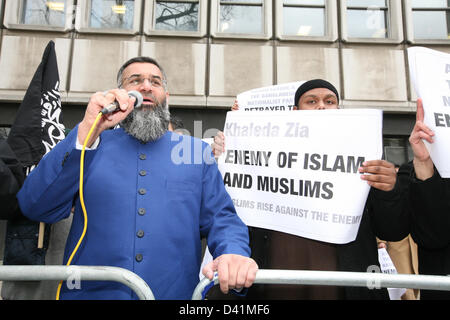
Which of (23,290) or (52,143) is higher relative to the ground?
(52,143)

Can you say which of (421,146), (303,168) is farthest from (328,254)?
(421,146)

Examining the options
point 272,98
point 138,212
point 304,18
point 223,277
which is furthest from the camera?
point 304,18

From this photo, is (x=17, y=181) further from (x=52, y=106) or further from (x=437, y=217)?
(x=437, y=217)

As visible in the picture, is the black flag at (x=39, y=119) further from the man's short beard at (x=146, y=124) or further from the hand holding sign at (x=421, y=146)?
→ the hand holding sign at (x=421, y=146)

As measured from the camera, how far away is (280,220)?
2.04 m

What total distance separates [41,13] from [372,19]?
25.5ft

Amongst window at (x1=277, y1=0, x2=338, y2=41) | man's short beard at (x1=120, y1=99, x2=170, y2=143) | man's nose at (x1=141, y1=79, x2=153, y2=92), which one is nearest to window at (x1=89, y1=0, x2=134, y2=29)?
window at (x1=277, y1=0, x2=338, y2=41)

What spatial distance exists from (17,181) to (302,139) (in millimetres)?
1573

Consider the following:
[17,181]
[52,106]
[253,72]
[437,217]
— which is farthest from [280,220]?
[253,72]

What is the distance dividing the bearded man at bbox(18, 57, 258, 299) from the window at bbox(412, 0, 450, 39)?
28.1 ft

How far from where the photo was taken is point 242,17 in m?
8.34

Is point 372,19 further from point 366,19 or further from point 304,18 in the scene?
point 304,18

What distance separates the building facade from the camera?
25.1 feet

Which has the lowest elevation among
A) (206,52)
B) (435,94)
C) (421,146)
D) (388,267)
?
(388,267)
